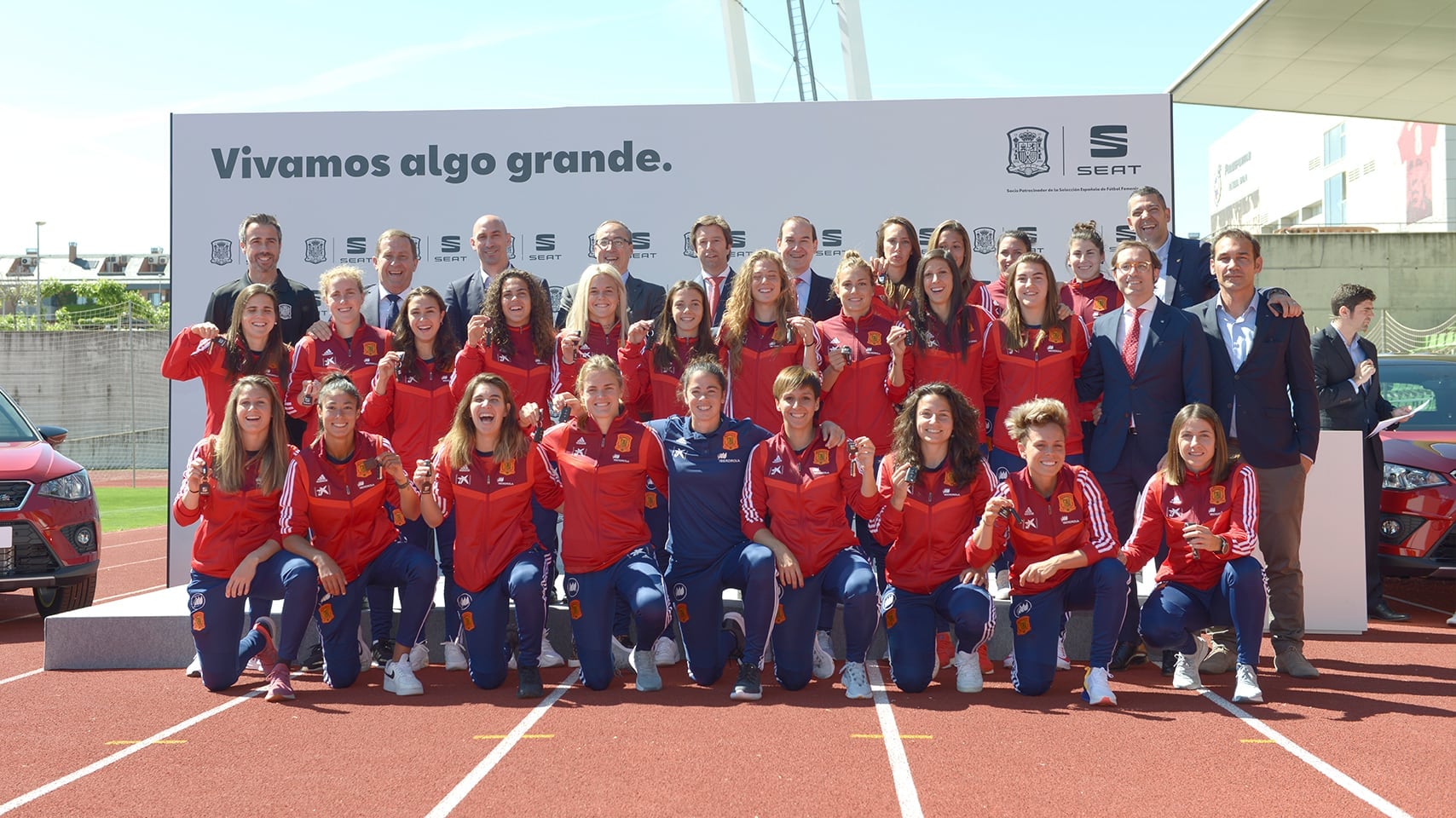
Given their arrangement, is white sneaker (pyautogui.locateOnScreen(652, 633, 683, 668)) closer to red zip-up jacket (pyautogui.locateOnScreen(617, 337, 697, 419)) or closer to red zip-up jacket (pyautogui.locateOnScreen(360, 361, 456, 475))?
red zip-up jacket (pyautogui.locateOnScreen(617, 337, 697, 419))

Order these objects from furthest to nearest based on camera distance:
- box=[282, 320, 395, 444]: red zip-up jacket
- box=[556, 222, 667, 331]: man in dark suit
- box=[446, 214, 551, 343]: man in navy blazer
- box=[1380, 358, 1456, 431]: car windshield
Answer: box=[1380, 358, 1456, 431]: car windshield
box=[446, 214, 551, 343]: man in navy blazer
box=[556, 222, 667, 331]: man in dark suit
box=[282, 320, 395, 444]: red zip-up jacket

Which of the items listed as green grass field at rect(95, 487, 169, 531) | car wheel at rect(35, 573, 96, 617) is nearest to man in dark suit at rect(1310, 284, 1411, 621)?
car wheel at rect(35, 573, 96, 617)

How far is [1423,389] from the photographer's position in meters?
7.68

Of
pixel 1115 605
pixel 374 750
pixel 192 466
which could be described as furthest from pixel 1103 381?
pixel 192 466

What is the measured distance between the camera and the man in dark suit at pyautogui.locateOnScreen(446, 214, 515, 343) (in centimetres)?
636

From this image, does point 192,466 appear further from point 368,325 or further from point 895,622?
point 895,622

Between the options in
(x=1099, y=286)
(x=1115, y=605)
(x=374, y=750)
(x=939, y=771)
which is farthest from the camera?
(x=1099, y=286)

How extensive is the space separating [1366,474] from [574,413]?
4.53 meters

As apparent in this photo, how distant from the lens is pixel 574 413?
520 cm

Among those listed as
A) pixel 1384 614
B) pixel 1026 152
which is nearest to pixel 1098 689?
pixel 1384 614

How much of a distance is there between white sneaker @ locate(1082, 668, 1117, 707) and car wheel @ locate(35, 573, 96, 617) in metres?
5.50

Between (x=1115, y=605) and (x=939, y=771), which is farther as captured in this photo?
(x=1115, y=605)

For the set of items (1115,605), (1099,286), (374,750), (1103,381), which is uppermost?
(1099,286)

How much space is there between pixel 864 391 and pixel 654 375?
989 millimetres
